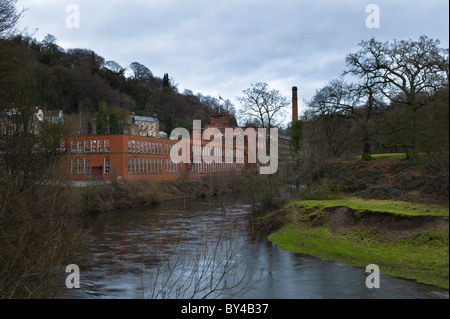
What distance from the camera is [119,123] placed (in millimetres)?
66188

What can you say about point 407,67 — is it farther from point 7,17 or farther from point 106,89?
point 106,89

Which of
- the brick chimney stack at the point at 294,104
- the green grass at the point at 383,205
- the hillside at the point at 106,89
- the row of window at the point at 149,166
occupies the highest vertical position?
the hillside at the point at 106,89

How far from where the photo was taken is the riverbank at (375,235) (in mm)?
12812

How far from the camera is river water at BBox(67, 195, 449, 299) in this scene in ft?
32.3

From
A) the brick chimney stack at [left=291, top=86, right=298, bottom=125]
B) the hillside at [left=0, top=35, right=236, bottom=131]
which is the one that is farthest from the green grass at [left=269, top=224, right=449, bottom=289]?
the brick chimney stack at [left=291, top=86, right=298, bottom=125]

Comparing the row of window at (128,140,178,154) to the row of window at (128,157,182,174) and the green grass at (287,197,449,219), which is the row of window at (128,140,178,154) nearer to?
the row of window at (128,157,182,174)

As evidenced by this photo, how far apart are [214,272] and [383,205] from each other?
46.2ft

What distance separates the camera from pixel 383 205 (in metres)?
18.4

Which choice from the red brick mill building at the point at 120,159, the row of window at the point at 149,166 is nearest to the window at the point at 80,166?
the red brick mill building at the point at 120,159

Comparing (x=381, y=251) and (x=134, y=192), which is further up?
(x=134, y=192)

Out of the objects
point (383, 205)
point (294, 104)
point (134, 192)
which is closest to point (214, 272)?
point (383, 205)

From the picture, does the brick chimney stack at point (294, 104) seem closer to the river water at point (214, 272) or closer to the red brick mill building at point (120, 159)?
the red brick mill building at point (120, 159)
